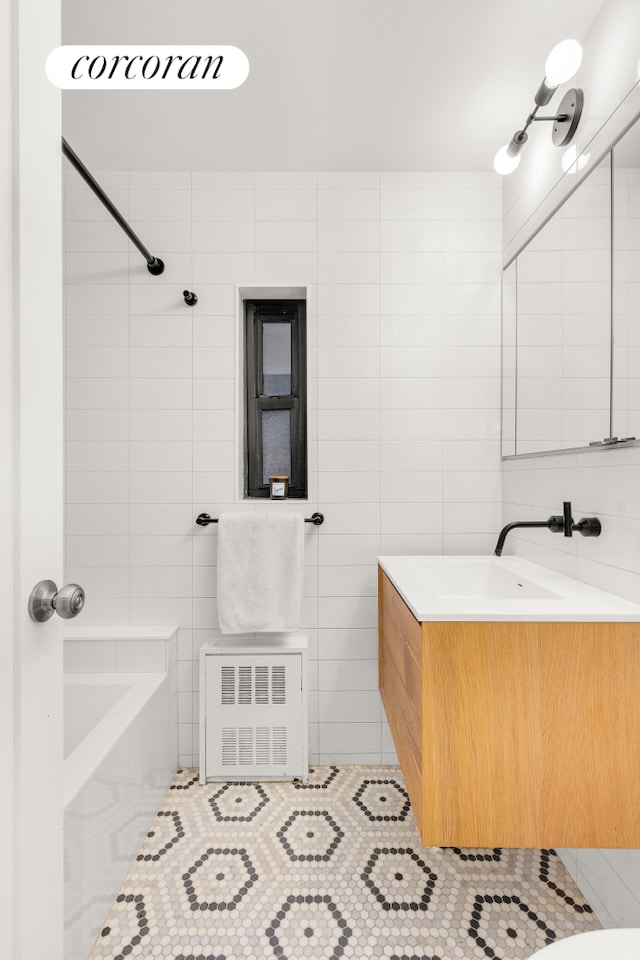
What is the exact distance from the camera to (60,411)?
754mm

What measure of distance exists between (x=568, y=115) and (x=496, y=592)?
1451 millimetres

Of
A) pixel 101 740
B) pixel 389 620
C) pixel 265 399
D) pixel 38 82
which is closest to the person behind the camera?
pixel 38 82

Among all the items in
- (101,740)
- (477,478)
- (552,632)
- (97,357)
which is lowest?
(101,740)

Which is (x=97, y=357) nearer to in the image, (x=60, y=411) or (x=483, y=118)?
(x=60, y=411)

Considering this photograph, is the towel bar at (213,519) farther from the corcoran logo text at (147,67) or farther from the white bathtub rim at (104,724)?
the corcoran logo text at (147,67)

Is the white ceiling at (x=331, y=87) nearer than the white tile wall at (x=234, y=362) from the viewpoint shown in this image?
Yes

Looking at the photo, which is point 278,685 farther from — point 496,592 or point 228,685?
point 496,592

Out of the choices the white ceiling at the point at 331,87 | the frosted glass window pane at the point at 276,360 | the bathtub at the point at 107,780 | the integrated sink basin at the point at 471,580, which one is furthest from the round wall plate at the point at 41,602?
the frosted glass window pane at the point at 276,360

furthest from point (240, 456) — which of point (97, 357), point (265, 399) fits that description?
point (97, 357)

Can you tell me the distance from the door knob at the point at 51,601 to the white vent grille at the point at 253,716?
140cm

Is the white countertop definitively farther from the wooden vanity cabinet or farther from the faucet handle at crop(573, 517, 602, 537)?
the faucet handle at crop(573, 517, 602, 537)

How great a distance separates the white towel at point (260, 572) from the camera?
1.97 m

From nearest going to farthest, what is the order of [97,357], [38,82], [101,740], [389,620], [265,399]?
[38,82]
[101,740]
[389,620]
[97,357]
[265,399]

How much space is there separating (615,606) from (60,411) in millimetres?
1199
